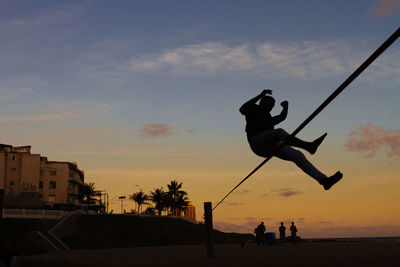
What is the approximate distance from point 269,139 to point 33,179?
87.5m

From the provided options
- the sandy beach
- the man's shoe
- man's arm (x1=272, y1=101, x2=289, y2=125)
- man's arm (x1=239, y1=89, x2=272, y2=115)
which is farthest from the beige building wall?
the man's shoe

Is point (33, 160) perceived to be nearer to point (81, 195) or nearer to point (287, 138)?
point (81, 195)

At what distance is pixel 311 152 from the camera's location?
20.2 feet

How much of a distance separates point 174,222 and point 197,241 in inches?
287

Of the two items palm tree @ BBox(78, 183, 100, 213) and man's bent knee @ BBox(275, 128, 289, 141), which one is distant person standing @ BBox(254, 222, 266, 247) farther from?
palm tree @ BBox(78, 183, 100, 213)

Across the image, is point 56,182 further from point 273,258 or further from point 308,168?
point 308,168

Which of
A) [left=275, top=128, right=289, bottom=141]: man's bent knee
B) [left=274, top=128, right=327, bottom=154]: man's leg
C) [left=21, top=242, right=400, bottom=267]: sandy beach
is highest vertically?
[left=275, top=128, right=289, bottom=141]: man's bent knee

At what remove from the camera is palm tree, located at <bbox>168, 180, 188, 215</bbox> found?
4173 inches

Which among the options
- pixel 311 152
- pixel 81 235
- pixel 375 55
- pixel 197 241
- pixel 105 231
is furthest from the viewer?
pixel 197 241

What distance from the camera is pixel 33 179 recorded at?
86875mm

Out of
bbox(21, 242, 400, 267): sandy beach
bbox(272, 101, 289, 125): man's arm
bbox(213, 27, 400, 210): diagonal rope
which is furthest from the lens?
bbox(21, 242, 400, 267): sandy beach

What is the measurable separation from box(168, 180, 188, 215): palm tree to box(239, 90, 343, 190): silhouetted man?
330 feet

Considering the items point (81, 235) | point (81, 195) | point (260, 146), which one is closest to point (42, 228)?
point (81, 235)

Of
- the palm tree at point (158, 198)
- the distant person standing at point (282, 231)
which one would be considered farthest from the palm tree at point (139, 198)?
the distant person standing at point (282, 231)
